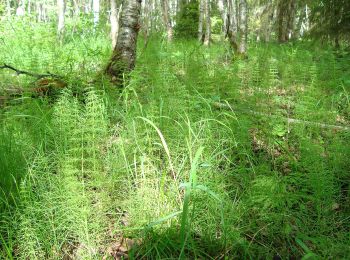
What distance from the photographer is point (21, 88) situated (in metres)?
3.55

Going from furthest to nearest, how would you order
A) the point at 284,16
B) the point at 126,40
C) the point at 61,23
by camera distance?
the point at 284,16
the point at 61,23
the point at 126,40

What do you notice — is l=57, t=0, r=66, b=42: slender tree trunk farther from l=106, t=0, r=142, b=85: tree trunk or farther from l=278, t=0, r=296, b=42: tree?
l=278, t=0, r=296, b=42: tree

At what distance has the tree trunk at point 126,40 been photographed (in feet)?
12.4

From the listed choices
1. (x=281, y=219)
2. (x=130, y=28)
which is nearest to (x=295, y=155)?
(x=281, y=219)

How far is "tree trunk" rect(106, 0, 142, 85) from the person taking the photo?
3.77 metres

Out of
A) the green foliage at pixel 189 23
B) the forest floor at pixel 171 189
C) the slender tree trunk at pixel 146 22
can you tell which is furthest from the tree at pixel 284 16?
the forest floor at pixel 171 189

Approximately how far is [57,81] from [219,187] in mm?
2417

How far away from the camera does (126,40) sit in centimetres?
382

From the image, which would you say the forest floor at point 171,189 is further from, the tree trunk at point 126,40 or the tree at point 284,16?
the tree at point 284,16

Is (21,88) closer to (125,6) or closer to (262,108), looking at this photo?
(125,6)

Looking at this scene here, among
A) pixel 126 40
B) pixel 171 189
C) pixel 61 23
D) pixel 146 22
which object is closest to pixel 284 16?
pixel 146 22

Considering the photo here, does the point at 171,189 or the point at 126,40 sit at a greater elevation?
the point at 126,40

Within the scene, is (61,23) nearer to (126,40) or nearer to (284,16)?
(126,40)

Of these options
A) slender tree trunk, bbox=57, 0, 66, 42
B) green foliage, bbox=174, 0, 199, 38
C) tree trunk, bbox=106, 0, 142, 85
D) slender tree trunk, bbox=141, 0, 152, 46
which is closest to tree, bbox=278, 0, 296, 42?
green foliage, bbox=174, 0, 199, 38
